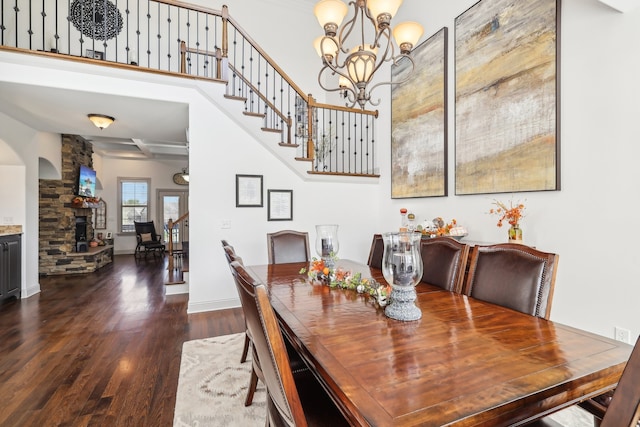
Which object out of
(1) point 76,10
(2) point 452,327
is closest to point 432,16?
(2) point 452,327

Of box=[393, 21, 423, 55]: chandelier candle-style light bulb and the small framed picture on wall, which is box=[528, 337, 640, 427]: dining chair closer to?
box=[393, 21, 423, 55]: chandelier candle-style light bulb

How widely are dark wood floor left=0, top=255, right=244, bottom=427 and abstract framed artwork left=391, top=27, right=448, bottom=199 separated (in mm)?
2875

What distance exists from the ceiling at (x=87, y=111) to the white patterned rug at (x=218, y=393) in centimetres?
294

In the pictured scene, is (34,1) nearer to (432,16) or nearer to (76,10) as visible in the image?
(76,10)

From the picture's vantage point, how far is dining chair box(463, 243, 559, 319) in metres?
1.38

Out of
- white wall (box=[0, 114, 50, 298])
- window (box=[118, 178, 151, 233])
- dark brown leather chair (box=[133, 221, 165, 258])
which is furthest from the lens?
window (box=[118, 178, 151, 233])

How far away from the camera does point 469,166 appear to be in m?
3.23

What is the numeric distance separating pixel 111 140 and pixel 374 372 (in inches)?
330

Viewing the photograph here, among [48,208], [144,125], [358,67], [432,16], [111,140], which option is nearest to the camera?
[358,67]

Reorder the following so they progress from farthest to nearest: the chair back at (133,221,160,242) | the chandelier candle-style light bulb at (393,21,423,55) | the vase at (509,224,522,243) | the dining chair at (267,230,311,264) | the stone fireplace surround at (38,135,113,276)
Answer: the chair back at (133,221,160,242), the stone fireplace surround at (38,135,113,276), the dining chair at (267,230,311,264), the vase at (509,224,522,243), the chandelier candle-style light bulb at (393,21,423,55)

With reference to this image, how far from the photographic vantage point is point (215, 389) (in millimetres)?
2045

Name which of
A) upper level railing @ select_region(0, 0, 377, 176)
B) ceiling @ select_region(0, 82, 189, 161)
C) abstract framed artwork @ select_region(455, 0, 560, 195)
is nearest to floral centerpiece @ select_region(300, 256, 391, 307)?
abstract framed artwork @ select_region(455, 0, 560, 195)

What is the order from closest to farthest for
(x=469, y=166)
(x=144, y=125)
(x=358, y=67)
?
1. (x=358, y=67)
2. (x=469, y=166)
3. (x=144, y=125)

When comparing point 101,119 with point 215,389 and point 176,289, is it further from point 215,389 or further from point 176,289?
point 215,389
